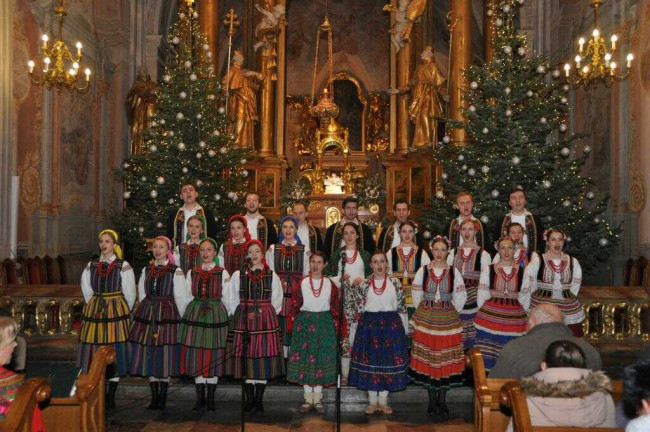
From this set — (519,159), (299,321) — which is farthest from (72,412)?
(519,159)

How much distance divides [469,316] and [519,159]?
4349 millimetres

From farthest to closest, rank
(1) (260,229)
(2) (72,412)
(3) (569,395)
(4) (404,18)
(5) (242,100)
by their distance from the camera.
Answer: (4) (404,18), (5) (242,100), (1) (260,229), (2) (72,412), (3) (569,395)

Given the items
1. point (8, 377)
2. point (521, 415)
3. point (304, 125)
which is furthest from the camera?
point (304, 125)

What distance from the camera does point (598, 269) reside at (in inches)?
543

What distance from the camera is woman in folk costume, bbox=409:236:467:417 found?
7.45 metres

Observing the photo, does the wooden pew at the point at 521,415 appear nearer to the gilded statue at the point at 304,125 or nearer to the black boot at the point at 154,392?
the black boot at the point at 154,392

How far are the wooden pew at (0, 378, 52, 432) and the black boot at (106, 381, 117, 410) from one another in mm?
4053

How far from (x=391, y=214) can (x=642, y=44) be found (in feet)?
24.1

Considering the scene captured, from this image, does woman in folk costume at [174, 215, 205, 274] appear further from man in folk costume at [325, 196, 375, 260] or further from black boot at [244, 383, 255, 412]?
man in folk costume at [325, 196, 375, 260]

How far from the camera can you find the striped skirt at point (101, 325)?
7523mm

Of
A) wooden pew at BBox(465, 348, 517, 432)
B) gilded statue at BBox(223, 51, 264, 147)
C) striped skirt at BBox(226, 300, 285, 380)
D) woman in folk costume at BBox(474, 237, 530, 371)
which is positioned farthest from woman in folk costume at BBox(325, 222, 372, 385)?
gilded statue at BBox(223, 51, 264, 147)

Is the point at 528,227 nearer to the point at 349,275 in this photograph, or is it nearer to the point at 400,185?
the point at 349,275

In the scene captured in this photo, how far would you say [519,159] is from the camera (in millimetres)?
11805

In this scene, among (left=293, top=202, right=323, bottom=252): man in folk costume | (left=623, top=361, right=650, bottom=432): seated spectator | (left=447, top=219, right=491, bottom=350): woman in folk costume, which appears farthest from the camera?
(left=293, top=202, right=323, bottom=252): man in folk costume
